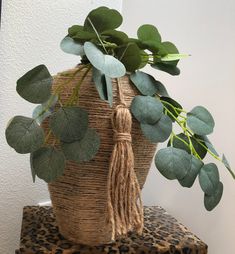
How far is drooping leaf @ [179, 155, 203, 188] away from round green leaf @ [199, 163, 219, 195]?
0.6 inches

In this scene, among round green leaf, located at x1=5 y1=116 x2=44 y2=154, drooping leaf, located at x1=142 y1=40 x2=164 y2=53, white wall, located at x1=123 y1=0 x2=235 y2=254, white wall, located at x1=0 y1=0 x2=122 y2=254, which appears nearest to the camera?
round green leaf, located at x1=5 y1=116 x2=44 y2=154

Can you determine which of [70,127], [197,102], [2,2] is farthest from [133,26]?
[70,127]

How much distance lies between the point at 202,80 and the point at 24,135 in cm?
80

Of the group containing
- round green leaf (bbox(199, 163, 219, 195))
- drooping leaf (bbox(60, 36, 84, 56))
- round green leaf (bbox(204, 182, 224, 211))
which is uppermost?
drooping leaf (bbox(60, 36, 84, 56))

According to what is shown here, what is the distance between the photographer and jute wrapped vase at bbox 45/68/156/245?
55cm

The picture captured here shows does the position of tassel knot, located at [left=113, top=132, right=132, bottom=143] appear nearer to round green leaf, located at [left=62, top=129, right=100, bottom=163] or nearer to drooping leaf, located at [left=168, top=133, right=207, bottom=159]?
round green leaf, located at [left=62, top=129, right=100, bottom=163]

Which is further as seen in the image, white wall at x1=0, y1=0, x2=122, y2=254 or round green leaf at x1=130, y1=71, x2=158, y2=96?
white wall at x1=0, y1=0, x2=122, y2=254

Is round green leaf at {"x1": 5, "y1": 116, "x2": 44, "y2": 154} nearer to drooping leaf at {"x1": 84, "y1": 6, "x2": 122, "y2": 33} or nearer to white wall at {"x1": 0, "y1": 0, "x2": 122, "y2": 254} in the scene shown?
drooping leaf at {"x1": 84, "y1": 6, "x2": 122, "y2": 33}

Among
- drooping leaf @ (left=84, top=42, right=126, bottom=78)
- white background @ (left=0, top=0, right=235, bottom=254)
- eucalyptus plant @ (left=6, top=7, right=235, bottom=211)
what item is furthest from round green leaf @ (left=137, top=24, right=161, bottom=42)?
white background @ (left=0, top=0, right=235, bottom=254)

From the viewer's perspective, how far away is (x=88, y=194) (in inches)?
22.6

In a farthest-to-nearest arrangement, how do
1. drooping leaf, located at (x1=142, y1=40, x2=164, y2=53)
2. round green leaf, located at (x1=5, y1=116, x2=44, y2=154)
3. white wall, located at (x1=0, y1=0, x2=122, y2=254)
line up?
white wall, located at (x1=0, y1=0, x2=122, y2=254)
drooping leaf, located at (x1=142, y1=40, x2=164, y2=53)
round green leaf, located at (x1=5, y1=116, x2=44, y2=154)

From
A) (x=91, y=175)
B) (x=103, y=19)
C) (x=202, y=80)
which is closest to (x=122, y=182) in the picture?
(x=91, y=175)

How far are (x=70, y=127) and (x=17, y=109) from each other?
450mm

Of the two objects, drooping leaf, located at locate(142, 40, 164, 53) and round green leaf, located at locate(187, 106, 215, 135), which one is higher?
drooping leaf, located at locate(142, 40, 164, 53)
